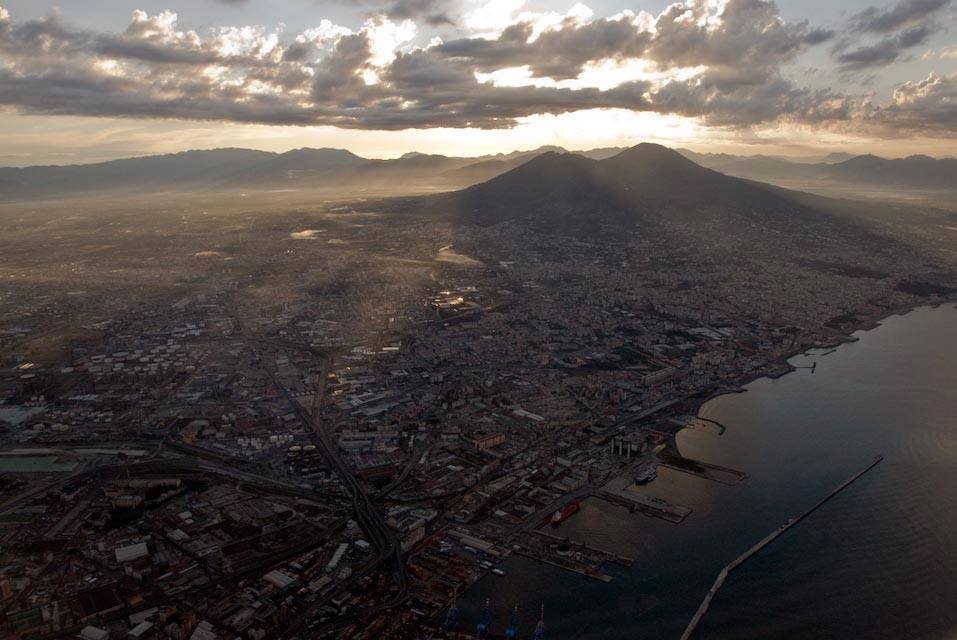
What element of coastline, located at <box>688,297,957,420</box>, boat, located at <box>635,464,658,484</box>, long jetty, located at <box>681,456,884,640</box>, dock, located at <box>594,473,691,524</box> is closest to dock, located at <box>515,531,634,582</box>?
long jetty, located at <box>681,456,884,640</box>

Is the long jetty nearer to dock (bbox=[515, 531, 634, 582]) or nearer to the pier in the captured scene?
dock (bbox=[515, 531, 634, 582])

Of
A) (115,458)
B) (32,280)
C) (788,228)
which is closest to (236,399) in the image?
(115,458)

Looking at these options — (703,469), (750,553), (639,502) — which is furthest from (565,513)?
(703,469)

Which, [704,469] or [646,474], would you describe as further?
[704,469]

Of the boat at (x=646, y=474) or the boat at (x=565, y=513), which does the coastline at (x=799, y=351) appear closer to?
the boat at (x=646, y=474)

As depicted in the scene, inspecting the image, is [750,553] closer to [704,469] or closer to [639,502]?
[639,502]

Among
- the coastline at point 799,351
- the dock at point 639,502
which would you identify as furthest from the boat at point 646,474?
the coastline at point 799,351
